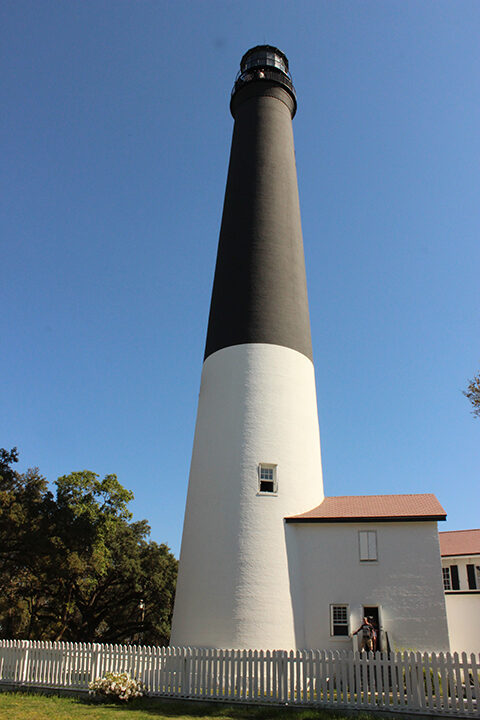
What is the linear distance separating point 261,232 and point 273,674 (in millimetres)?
14443

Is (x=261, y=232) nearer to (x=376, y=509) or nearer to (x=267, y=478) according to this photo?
(x=267, y=478)

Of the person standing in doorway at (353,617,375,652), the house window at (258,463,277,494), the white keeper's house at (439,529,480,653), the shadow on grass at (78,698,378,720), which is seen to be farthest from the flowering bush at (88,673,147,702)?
the white keeper's house at (439,529,480,653)

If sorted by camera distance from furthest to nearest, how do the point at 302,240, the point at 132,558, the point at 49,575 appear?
1. the point at 132,558
2. the point at 49,575
3. the point at 302,240

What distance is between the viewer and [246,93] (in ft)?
80.4

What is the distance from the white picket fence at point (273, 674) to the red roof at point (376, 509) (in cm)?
453

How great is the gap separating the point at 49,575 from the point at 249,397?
13.2 m

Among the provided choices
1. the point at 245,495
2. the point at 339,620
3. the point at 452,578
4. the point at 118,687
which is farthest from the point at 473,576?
the point at 118,687

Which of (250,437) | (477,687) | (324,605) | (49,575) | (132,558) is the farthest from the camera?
(132,558)

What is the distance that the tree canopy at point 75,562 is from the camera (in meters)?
23.6

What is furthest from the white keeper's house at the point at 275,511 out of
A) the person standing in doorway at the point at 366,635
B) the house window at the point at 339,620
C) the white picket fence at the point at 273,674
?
the white picket fence at the point at 273,674

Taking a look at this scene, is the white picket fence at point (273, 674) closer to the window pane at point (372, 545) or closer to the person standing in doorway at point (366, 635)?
the person standing in doorway at point (366, 635)

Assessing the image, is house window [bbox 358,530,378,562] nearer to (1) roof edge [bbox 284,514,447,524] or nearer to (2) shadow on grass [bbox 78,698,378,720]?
(1) roof edge [bbox 284,514,447,524]

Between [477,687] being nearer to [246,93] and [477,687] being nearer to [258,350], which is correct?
[258,350]

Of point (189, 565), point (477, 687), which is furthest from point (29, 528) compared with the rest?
point (477, 687)
